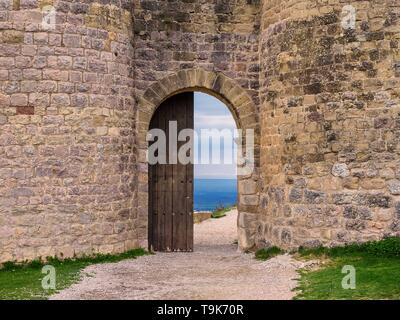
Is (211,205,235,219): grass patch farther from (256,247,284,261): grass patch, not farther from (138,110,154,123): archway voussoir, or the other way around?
(138,110,154,123): archway voussoir

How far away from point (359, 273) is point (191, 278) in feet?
7.55

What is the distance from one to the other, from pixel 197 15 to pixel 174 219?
382cm

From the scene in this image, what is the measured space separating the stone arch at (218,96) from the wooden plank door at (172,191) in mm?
465

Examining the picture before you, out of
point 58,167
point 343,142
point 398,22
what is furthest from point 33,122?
point 398,22

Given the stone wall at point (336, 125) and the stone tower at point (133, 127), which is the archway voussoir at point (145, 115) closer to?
the stone tower at point (133, 127)

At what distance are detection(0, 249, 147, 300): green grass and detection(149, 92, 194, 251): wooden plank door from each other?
115 cm

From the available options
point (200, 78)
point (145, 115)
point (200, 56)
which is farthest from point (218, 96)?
point (145, 115)

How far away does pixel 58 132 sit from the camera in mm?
9812

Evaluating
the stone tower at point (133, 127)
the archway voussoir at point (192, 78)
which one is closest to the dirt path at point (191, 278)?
the stone tower at point (133, 127)

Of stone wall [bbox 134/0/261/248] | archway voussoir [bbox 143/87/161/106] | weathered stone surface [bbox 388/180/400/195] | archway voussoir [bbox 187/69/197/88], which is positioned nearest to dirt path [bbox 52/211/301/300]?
stone wall [bbox 134/0/261/248]

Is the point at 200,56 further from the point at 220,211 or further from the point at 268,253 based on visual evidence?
the point at 220,211

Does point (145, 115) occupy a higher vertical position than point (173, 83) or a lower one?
lower

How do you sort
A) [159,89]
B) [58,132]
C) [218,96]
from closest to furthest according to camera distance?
1. [58,132]
2. [159,89]
3. [218,96]

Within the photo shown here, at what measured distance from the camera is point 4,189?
9539 mm
